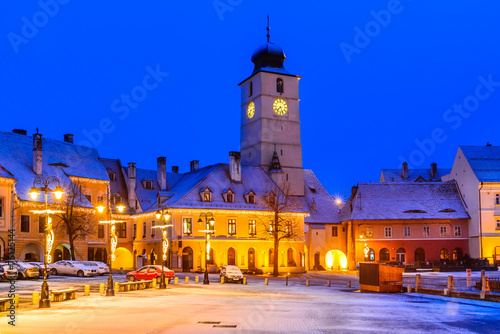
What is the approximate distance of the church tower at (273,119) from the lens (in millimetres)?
84625

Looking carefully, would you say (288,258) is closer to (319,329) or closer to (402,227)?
(402,227)

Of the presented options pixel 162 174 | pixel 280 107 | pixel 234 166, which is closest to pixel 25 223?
pixel 162 174

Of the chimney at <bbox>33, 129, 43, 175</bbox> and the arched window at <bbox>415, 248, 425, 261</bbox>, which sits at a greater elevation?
the chimney at <bbox>33, 129, 43, 175</bbox>

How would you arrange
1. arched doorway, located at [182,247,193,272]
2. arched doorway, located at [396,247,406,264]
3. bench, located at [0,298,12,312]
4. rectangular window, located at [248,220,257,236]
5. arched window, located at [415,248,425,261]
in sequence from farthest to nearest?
1. arched doorway, located at [396,247,406,264]
2. arched window, located at [415,248,425,261]
3. rectangular window, located at [248,220,257,236]
4. arched doorway, located at [182,247,193,272]
5. bench, located at [0,298,12,312]

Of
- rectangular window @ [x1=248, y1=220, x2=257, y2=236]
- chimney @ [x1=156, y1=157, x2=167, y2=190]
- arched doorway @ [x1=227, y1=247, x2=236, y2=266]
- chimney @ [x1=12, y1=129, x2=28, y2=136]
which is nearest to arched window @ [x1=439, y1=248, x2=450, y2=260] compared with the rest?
rectangular window @ [x1=248, y1=220, x2=257, y2=236]

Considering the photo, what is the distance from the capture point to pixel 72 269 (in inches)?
2138

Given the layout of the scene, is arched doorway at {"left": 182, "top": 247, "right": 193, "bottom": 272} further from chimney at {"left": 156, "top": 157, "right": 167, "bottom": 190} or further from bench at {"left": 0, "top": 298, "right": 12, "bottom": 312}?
bench at {"left": 0, "top": 298, "right": 12, "bottom": 312}

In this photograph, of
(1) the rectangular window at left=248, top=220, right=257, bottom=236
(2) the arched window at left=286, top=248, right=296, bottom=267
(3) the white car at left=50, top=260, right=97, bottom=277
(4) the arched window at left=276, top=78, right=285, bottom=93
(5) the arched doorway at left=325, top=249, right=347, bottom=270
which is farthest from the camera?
(4) the arched window at left=276, top=78, right=285, bottom=93

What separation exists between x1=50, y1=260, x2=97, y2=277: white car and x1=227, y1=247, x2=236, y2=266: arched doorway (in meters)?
18.3

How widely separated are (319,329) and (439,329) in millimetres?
3975

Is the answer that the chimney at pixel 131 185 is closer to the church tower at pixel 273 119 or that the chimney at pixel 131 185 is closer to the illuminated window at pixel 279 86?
the church tower at pixel 273 119

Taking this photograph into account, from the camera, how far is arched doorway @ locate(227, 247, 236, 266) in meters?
68.8

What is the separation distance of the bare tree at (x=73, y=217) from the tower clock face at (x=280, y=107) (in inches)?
1212

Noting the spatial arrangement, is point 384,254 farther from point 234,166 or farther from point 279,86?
point 279,86
